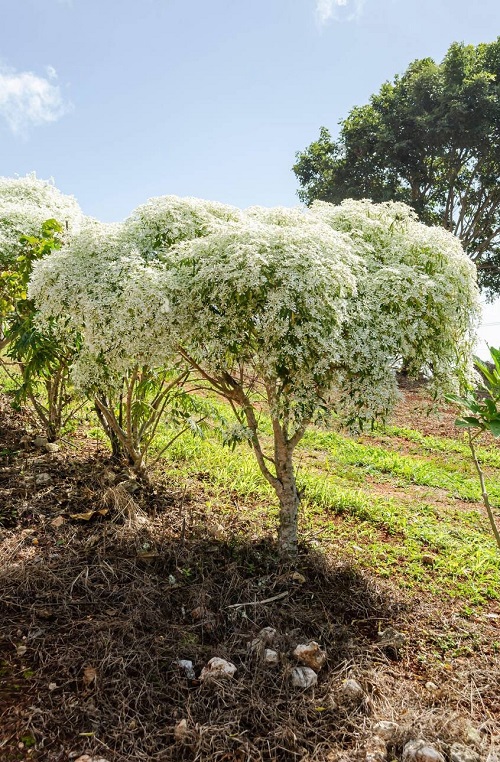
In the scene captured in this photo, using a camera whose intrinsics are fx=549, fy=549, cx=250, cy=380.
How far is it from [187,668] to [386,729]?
948 mm

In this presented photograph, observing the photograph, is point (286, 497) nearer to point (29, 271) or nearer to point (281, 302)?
point (281, 302)

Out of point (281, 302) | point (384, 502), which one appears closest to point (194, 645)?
point (281, 302)

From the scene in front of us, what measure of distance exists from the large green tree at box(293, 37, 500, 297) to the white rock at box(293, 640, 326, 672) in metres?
14.1

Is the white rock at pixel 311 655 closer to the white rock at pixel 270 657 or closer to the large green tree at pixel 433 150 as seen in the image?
the white rock at pixel 270 657

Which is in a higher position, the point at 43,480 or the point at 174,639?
the point at 43,480

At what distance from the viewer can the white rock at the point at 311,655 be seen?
2734 mm

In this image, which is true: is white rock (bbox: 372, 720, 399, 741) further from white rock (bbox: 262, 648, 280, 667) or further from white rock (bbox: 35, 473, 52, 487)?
white rock (bbox: 35, 473, 52, 487)

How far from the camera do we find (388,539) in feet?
14.6

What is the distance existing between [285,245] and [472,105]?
13.4 m

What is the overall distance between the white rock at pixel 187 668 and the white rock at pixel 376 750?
850 millimetres

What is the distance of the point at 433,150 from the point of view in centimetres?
1496

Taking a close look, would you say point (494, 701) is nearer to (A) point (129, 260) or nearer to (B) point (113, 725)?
(B) point (113, 725)

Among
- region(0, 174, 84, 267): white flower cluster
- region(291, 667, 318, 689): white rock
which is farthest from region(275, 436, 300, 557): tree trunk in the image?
region(0, 174, 84, 267): white flower cluster

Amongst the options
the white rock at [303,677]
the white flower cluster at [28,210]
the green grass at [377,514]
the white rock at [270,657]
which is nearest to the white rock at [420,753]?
the white rock at [303,677]
